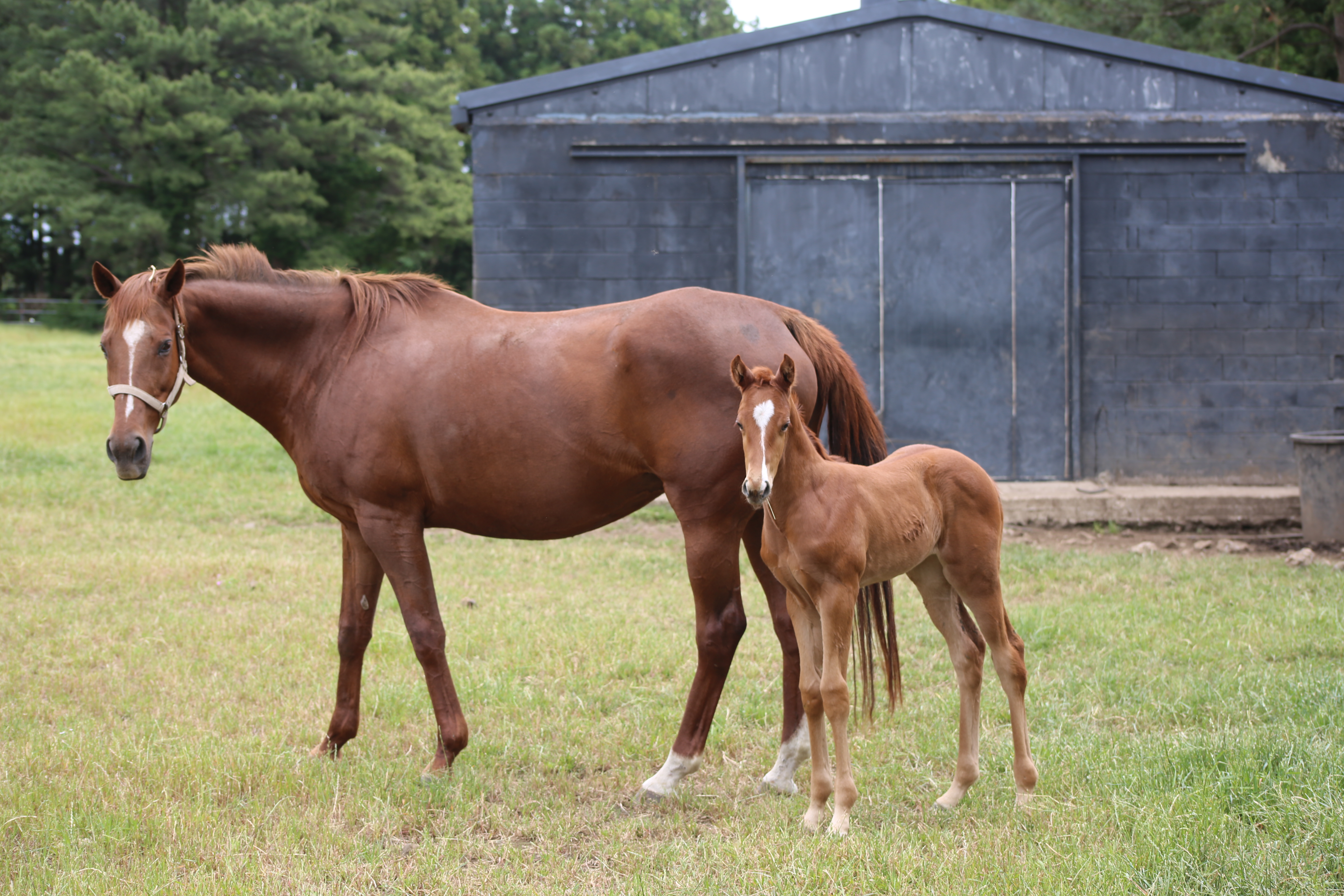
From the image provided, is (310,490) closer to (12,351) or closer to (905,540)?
(905,540)

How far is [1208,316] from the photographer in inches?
369

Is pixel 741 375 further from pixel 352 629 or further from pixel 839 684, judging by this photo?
pixel 352 629

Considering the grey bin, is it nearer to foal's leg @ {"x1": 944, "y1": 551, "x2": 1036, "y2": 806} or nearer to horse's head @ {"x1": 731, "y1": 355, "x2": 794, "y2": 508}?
foal's leg @ {"x1": 944, "y1": 551, "x2": 1036, "y2": 806}

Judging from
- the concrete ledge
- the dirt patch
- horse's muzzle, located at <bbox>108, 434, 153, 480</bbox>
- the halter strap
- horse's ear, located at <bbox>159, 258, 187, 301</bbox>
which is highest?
horse's ear, located at <bbox>159, 258, 187, 301</bbox>

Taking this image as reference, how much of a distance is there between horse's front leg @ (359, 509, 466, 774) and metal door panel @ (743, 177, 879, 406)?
5.90 metres

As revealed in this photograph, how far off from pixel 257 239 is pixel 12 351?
11.1m

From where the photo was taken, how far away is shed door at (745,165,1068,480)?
945 centimetres

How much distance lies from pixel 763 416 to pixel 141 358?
241cm

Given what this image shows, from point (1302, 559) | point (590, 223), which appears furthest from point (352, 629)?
point (1302, 559)

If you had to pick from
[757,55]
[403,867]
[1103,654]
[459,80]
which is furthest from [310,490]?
[459,80]

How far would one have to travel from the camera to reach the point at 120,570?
733 centimetres

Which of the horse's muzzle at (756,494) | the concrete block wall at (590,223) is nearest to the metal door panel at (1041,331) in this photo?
the concrete block wall at (590,223)

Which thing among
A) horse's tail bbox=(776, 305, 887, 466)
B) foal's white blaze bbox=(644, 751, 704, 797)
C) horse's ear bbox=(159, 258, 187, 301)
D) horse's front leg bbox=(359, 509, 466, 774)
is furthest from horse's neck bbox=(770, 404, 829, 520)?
horse's ear bbox=(159, 258, 187, 301)

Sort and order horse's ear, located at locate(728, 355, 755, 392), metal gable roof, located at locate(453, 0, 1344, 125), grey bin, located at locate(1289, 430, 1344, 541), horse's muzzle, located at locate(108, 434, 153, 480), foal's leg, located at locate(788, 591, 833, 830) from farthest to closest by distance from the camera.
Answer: metal gable roof, located at locate(453, 0, 1344, 125), grey bin, located at locate(1289, 430, 1344, 541), horse's muzzle, located at locate(108, 434, 153, 480), foal's leg, located at locate(788, 591, 833, 830), horse's ear, located at locate(728, 355, 755, 392)
